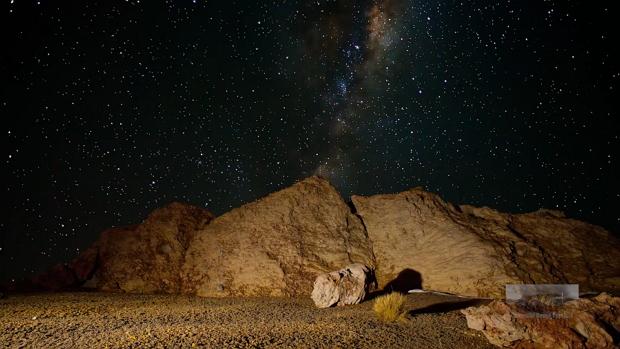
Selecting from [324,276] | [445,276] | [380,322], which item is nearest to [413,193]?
[445,276]

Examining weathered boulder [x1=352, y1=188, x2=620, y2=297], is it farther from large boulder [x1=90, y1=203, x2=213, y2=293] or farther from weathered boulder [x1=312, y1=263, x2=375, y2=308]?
large boulder [x1=90, y1=203, x2=213, y2=293]

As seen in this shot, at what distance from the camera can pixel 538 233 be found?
15.5m

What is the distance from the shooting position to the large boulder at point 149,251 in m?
14.1

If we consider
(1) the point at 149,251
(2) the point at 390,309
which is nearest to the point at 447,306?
(2) the point at 390,309

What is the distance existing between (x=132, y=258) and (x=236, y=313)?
8700mm

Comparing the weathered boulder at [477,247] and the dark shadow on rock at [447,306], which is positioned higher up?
the weathered boulder at [477,247]

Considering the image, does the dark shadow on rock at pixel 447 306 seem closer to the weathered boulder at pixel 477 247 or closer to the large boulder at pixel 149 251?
the weathered boulder at pixel 477 247

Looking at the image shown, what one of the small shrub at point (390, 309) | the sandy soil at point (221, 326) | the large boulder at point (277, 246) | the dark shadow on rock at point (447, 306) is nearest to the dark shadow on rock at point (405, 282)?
the large boulder at point (277, 246)

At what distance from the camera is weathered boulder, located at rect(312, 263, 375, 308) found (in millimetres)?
10070

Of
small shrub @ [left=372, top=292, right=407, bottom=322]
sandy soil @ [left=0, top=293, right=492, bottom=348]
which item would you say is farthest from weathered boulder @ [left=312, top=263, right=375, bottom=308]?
small shrub @ [left=372, top=292, right=407, bottom=322]

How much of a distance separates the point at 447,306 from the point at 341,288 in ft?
9.96

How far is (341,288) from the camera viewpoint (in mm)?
10289

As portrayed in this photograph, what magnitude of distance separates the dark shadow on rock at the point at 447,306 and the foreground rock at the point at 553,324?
2577 mm

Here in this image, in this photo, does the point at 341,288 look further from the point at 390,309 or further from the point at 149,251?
the point at 149,251
